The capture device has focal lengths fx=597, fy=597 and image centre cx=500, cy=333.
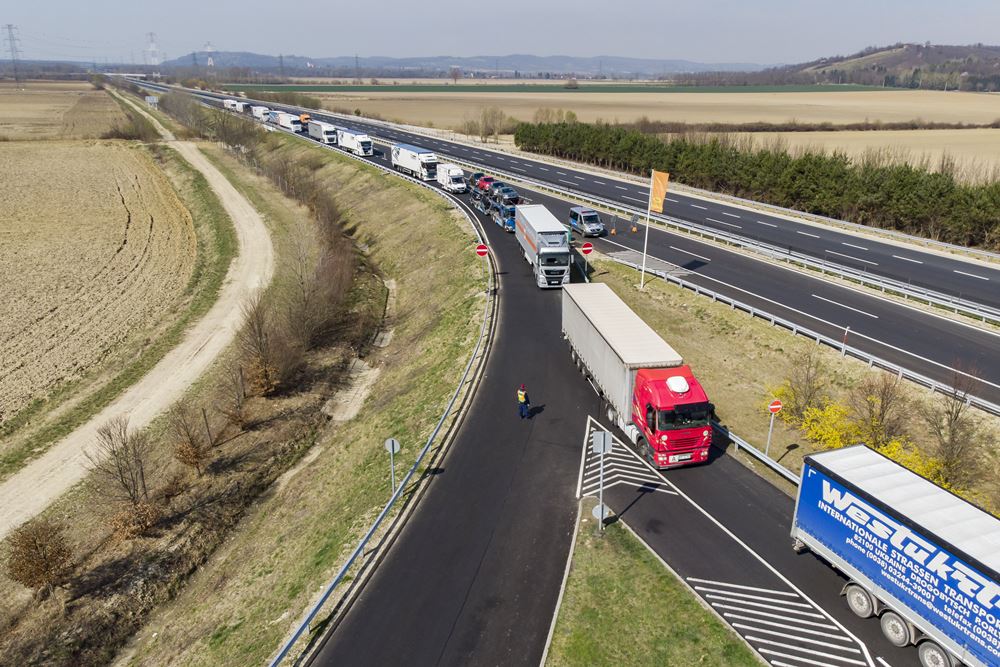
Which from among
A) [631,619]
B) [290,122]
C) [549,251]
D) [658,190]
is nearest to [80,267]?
[549,251]

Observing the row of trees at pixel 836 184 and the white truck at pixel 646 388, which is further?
the row of trees at pixel 836 184

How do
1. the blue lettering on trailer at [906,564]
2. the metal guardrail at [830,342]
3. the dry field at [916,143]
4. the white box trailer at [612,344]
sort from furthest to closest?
the dry field at [916,143], the metal guardrail at [830,342], the white box trailer at [612,344], the blue lettering on trailer at [906,564]


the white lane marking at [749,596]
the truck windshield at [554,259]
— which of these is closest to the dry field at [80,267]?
the truck windshield at [554,259]

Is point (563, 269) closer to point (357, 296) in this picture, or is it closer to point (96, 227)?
point (357, 296)

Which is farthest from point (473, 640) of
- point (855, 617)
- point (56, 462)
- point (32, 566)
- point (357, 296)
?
point (357, 296)

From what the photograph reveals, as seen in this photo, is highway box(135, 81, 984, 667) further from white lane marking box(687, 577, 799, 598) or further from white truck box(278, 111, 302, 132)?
white truck box(278, 111, 302, 132)

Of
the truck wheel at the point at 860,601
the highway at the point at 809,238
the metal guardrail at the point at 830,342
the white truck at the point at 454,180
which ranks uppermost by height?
the white truck at the point at 454,180

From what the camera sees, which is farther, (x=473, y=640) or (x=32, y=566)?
(x=32, y=566)

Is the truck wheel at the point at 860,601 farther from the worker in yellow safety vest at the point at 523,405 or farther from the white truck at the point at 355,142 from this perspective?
the white truck at the point at 355,142
